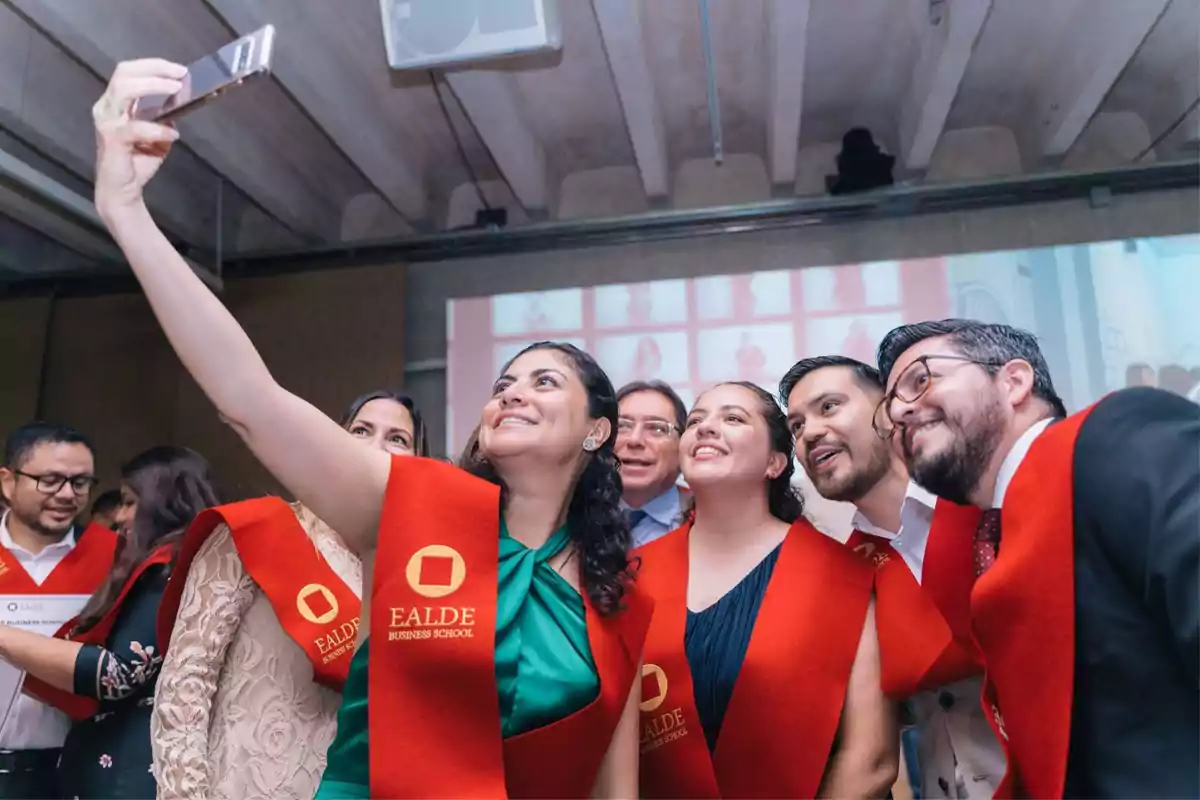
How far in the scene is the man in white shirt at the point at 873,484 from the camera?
121 cm

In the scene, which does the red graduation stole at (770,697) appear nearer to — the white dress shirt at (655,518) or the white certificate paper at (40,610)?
the white dress shirt at (655,518)

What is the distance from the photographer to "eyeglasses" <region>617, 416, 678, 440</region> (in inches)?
68.2

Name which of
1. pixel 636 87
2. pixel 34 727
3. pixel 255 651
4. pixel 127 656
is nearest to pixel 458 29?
pixel 636 87

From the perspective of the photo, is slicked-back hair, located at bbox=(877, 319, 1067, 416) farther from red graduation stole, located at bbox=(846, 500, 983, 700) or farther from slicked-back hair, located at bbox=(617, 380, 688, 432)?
slicked-back hair, located at bbox=(617, 380, 688, 432)

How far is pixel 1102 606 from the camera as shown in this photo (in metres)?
0.81

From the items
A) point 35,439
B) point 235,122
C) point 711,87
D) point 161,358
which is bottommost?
point 35,439

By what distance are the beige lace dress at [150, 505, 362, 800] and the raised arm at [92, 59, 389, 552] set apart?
0.40 meters

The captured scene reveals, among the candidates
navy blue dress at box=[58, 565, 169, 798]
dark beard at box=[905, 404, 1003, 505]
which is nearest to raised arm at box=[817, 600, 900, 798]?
dark beard at box=[905, 404, 1003, 505]

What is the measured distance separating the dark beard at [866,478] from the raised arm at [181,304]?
0.77 metres

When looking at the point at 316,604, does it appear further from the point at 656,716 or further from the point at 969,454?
the point at 969,454

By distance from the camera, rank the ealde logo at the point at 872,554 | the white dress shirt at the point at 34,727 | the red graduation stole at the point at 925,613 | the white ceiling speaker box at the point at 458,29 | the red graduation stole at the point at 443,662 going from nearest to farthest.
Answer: the red graduation stole at the point at 443,662 → the red graduation stole at the point at 925,613 → the ealde logo at the point at 872,554 → the white ceiling speaker box at the point at 458,29 → the white dress shirt at the point at 34,727

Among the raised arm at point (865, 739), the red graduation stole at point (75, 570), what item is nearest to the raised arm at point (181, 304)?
the raised arm at point (865, 739)

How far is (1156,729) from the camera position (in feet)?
2.64

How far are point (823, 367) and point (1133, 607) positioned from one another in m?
0.64
